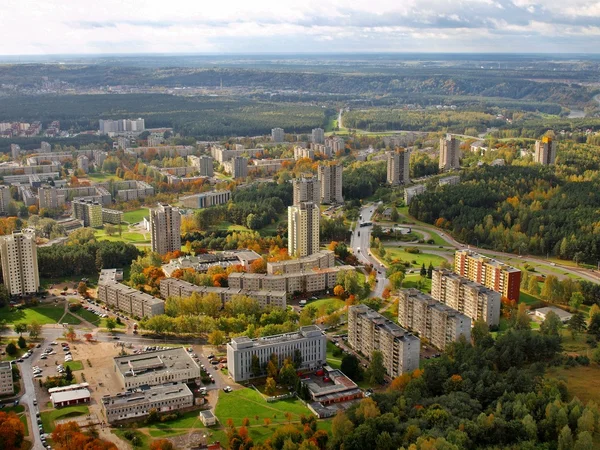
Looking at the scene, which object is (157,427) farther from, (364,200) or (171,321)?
(364,200)

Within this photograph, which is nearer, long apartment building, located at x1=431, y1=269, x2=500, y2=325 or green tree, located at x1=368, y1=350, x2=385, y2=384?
green tree, located at x1=368, y1=350, x2=385, y2=384

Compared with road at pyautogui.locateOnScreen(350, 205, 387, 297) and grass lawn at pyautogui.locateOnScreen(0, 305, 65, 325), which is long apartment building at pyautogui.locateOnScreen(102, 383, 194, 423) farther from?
road at pyautogui.locateOnScreen(350, 205, 387, 297)

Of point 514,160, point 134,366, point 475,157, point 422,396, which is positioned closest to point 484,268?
point 422,396

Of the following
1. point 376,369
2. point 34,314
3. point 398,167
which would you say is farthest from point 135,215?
point 376,369

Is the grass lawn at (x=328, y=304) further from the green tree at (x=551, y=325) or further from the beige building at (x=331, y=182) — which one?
the beige building at (x=331, y=182)

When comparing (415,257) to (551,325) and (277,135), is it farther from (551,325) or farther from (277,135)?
(277,135)

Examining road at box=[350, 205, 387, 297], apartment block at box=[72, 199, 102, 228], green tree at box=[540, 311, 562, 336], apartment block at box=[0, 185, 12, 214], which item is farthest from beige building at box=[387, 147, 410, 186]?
green tree at box=[540, 311, 562, 336]
